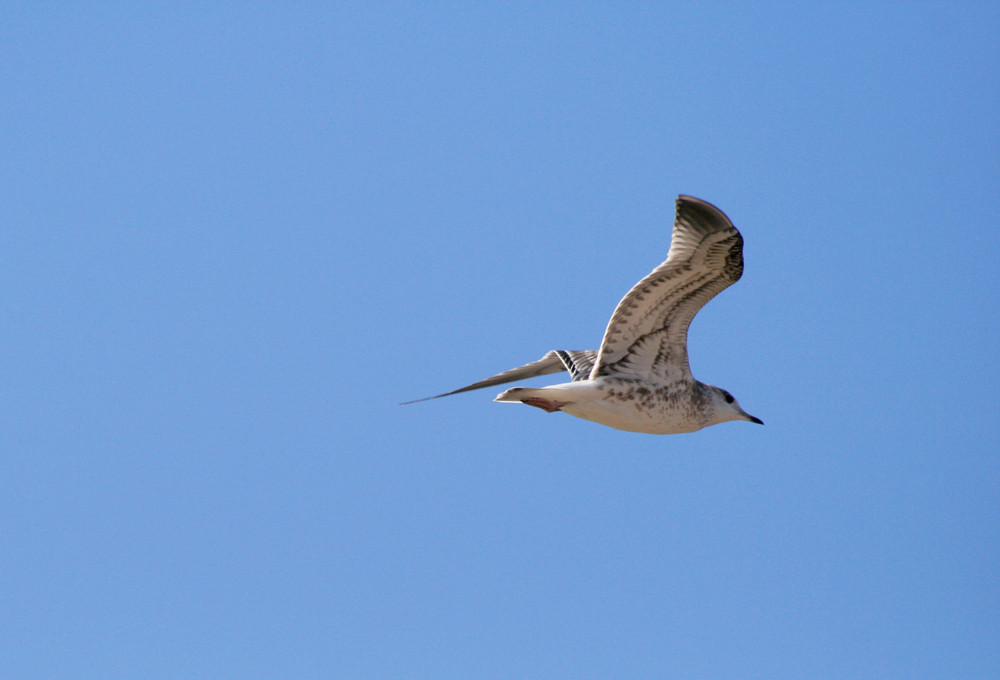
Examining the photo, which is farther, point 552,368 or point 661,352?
point 552,368

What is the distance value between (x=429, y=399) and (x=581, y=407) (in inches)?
58.2

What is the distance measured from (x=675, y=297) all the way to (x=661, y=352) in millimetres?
726

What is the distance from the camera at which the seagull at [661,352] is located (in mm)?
10586

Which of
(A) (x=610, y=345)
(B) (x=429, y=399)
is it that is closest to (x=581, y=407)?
(A) (x=610, y=345)

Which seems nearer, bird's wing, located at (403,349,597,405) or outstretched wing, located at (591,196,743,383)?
outstretched wing, located at (591,196,743,383)

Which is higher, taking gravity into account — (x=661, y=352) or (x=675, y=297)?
(x=675, y=297)

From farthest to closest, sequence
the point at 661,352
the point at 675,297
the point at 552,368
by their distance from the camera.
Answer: the point at 552,368 → the point at 661,352 → the point at 675,297

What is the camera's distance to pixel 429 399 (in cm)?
1171

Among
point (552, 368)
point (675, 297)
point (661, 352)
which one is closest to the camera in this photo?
point (675, 297)

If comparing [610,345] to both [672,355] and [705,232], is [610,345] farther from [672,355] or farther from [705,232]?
[705,232]

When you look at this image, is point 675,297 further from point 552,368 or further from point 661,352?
point 552,368

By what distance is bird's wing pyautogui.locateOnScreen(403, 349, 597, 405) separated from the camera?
40.0 ft

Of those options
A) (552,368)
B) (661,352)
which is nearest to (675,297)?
(661,352)

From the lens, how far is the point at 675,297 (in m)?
11.1
